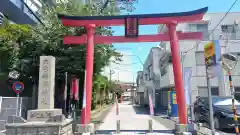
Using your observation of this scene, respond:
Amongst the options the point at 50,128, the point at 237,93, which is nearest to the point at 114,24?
the point at 50,128

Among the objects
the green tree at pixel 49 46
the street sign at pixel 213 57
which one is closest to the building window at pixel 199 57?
the green tree at pixel 49 46

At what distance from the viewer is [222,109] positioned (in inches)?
430

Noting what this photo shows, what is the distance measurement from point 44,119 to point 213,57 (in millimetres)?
7667

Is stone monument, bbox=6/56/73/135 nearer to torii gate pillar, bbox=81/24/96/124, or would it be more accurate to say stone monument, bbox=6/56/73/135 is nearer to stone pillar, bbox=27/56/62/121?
stone pillar, bbox=27/56/62/121

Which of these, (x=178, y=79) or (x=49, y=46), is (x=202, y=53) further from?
(x=49, y=46)

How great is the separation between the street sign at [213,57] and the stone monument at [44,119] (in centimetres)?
656

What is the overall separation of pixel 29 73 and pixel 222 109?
13.0 meters

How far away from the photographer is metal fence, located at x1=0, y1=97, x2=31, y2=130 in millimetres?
11547

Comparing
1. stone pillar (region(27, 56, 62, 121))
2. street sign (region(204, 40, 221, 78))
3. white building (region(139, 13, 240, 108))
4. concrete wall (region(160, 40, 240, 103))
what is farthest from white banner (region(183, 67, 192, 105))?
concrete wall (region(160, 40, 240, 103))

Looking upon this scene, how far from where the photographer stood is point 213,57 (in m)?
8.32

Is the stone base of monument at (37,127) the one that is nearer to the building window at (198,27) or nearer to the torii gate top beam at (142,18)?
the torii gate top beam at (142,18)

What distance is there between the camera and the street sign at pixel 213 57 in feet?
26.8

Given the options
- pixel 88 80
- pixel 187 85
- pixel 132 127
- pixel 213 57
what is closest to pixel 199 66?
pixel 187 85

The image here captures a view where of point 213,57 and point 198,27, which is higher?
point 198,27
